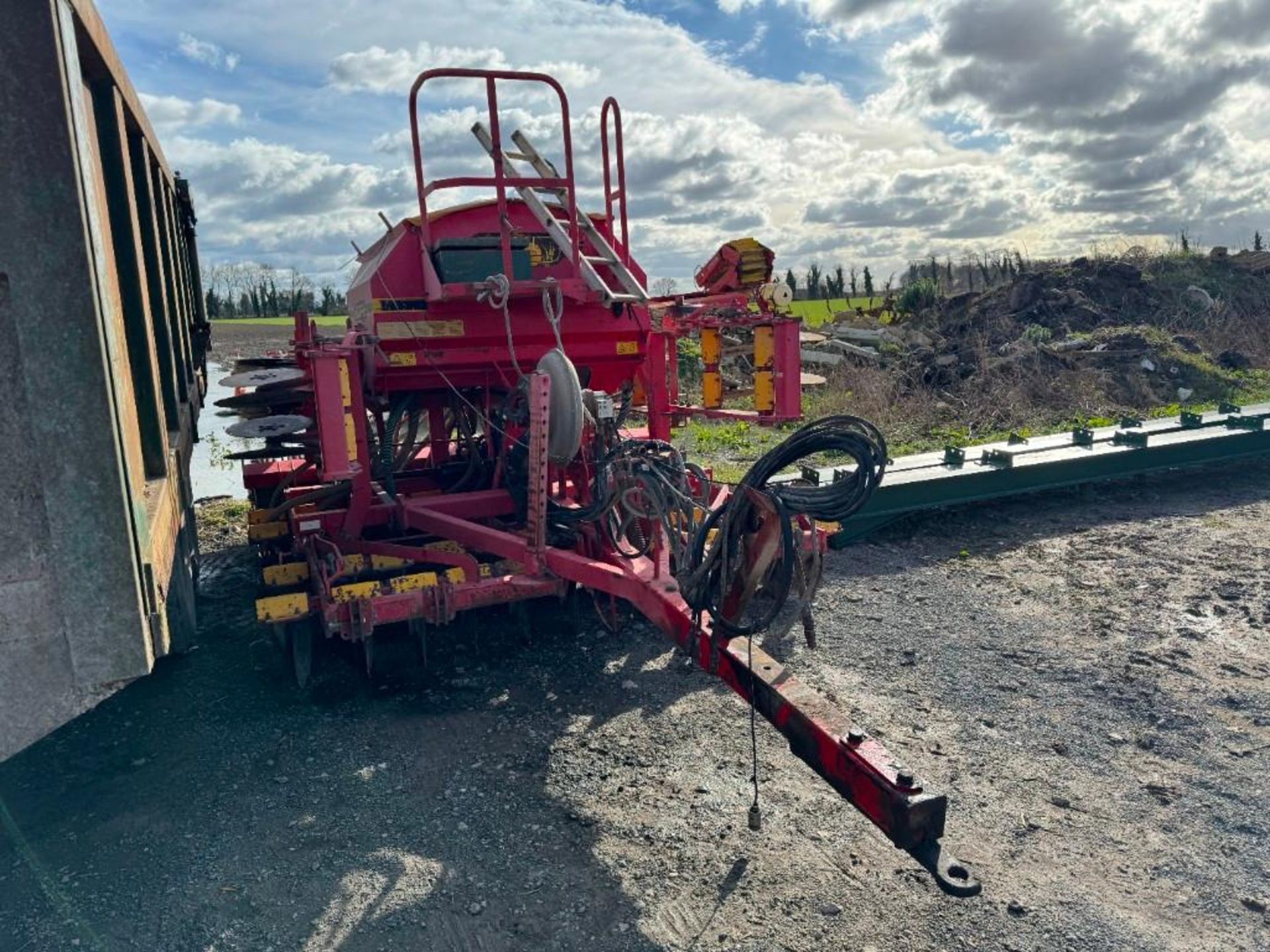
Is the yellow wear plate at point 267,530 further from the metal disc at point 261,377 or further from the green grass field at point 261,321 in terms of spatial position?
the green grass field at point 261,321

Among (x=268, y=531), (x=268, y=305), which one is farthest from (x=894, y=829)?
(x=268, y=305)

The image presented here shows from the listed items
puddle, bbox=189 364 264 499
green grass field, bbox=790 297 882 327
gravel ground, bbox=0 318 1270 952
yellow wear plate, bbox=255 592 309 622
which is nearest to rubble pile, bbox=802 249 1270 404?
gravel ground, bbox=0 318 1270 952

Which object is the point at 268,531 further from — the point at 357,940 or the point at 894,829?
the point at 894,829

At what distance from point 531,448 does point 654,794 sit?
1626mm

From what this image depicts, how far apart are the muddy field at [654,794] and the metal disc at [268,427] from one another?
4.46ft

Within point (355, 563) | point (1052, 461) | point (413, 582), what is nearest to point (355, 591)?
point (413, 582)

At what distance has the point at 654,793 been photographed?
3.86m

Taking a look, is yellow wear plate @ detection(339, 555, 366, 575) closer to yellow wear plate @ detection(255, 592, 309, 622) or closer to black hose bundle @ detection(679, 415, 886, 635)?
yellow wear plate @ detection(255, 592, 309, 622)

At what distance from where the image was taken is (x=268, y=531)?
6098 millimetres

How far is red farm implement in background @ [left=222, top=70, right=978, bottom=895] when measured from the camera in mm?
3252

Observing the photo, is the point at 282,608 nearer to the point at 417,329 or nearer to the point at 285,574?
the point at 285,574

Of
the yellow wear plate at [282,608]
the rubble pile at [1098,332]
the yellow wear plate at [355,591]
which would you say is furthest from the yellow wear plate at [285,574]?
the rubble pile at [1098,332]

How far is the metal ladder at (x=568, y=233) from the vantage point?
5117mm

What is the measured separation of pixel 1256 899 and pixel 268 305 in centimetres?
3656
